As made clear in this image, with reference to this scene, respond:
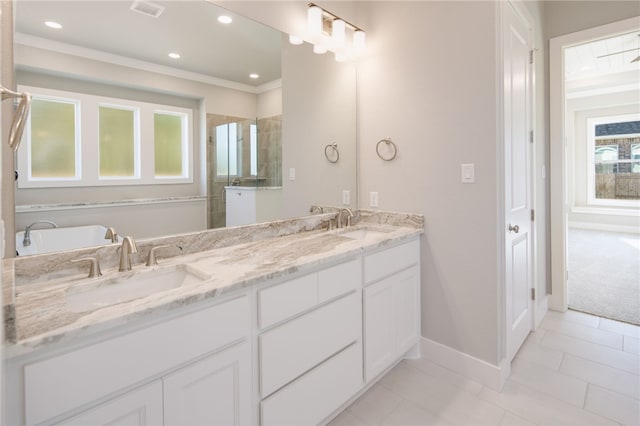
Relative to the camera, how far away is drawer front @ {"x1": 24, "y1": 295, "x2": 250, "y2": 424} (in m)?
0.82

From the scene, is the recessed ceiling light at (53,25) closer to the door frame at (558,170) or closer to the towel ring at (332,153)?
the towel ring at (332,153)

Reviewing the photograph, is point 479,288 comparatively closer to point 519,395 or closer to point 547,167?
point 519,395

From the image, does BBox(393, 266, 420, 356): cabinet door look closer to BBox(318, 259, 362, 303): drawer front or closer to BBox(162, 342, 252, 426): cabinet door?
BBox(318, 259, 362, 303): drawer front

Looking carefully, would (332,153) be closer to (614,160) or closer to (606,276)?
(606,276)

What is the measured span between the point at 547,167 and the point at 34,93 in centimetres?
358

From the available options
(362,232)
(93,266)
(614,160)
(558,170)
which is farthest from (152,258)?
(614,160)

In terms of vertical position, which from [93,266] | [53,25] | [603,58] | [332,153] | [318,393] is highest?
[603,58]

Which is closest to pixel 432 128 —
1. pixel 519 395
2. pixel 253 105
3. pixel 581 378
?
pixel 253 105

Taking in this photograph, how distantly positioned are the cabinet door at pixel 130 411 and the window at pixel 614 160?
860cm

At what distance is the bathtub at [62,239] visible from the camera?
4.13 ft

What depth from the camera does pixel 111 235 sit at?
57.1 inches

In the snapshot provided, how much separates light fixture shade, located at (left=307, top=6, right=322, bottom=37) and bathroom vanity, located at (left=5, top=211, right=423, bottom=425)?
136 cm

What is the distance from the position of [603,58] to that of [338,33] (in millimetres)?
4678

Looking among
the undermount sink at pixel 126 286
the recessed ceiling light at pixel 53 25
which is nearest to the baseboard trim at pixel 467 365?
the undermount sink at pixel 126 286
